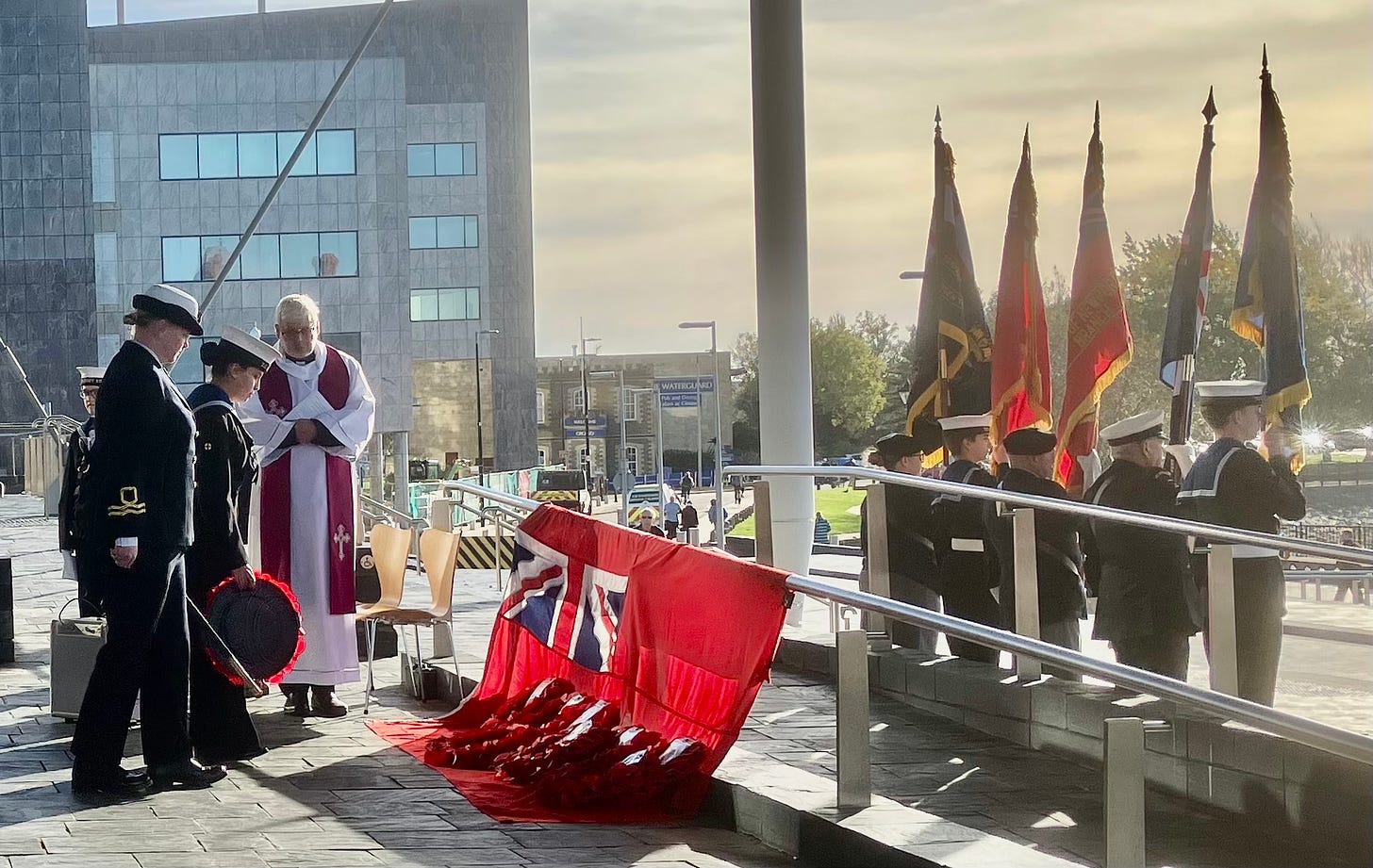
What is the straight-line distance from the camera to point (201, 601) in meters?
6.86

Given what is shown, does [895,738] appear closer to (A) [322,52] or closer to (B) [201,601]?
(B) [201,601]

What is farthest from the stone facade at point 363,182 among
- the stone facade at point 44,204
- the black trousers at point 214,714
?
the black trousers at point 214,714

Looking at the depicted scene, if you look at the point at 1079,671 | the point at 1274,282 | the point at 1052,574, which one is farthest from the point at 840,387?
the point at 1079,671

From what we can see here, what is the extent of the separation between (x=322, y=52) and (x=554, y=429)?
46000 mm

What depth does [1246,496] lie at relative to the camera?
732 cm

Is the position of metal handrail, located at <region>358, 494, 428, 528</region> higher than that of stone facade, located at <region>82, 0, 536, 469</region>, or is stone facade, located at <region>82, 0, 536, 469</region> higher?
stone facade, located at <region>82, 0, 536, 469</region>

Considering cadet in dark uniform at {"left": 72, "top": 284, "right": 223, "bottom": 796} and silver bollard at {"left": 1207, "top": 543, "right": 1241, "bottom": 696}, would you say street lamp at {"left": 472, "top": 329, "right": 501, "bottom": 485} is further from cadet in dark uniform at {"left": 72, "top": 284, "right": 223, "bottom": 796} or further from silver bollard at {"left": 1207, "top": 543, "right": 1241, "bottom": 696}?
silver bollard at {"left": 1207, "top": 543, "right": 1241, "bottom": 696}

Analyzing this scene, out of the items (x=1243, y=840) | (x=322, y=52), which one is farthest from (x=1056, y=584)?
(x=322, y=52)

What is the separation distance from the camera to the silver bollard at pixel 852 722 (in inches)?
198

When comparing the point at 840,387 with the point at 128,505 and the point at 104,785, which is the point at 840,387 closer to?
the point at 128,505

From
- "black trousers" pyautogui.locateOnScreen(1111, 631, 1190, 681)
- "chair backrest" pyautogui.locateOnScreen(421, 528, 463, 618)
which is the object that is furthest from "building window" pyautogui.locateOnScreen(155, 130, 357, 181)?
"black trousers" pyautogui.locateOnScreen(1111, 631, 1190, 681)

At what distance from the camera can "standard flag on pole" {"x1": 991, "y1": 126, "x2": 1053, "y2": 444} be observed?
51.4 feet

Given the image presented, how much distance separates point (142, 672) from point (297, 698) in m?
1.72

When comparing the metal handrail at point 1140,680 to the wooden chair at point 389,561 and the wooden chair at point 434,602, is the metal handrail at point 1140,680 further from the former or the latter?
the wooden chair at point 389,561
